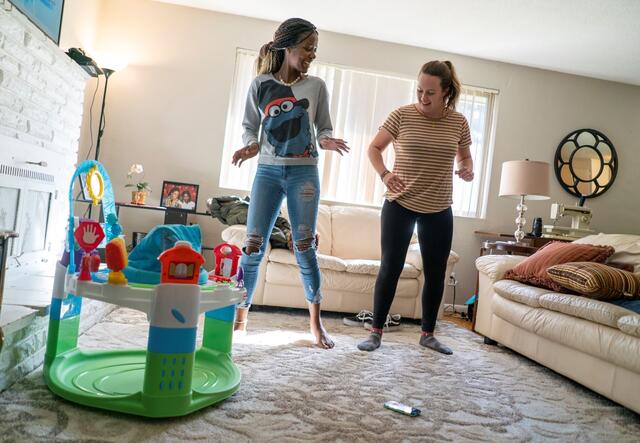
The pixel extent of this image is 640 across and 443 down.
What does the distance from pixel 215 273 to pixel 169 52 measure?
2.88 m

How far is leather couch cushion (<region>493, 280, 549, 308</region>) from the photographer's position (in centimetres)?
211

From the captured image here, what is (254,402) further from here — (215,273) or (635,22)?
(635,22)

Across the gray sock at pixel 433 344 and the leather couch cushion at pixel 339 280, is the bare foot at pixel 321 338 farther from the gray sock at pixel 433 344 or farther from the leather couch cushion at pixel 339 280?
the leather couch cushion at pixel 339 280

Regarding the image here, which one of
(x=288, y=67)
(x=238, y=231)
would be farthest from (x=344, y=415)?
(x=238, y=231)

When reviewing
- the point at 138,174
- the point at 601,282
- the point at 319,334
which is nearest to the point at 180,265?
the point at 319,334

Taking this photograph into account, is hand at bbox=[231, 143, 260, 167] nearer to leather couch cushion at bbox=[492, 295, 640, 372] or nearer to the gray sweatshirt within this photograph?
the gray sweatshirt

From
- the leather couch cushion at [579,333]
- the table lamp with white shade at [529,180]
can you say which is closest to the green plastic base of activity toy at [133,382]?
the leather couch cushion at [579,333]

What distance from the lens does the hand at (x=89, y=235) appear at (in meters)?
1.19

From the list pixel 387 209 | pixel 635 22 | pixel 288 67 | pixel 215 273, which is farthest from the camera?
pixel 635 22

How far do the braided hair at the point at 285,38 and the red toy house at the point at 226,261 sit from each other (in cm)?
86

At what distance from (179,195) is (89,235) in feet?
8.47

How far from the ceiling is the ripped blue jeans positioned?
207cm

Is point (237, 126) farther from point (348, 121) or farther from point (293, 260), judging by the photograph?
point (293, 260)

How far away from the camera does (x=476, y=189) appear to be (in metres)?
4.23
